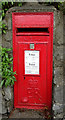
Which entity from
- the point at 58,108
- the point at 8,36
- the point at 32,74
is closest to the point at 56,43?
the point at 32,74

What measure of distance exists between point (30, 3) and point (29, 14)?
24cm

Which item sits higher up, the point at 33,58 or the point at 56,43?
the point at 56,43

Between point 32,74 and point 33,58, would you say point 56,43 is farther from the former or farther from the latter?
point 32,74

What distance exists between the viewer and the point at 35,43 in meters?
2.45

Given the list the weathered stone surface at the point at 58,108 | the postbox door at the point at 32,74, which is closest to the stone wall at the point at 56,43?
the weathered stone surface at the point at 58,108

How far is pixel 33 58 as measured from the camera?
2500 mm

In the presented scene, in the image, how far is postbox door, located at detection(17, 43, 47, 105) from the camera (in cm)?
248

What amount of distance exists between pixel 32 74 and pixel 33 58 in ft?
1.07

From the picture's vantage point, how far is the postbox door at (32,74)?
97.7 inches

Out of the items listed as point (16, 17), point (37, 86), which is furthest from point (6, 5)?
point (37, 86)

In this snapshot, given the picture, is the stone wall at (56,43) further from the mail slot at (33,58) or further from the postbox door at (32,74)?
the postbox door at (32,74)

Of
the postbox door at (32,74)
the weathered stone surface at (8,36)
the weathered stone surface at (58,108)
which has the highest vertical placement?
the weathered stone surface at (8,36)

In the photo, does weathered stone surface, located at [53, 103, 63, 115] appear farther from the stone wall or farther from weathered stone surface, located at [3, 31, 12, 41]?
weathered stone surface, located at [3, 31, 12, 41]

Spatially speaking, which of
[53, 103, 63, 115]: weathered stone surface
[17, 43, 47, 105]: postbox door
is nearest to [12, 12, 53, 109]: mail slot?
[17, 43, 47, 105]: postbox door
